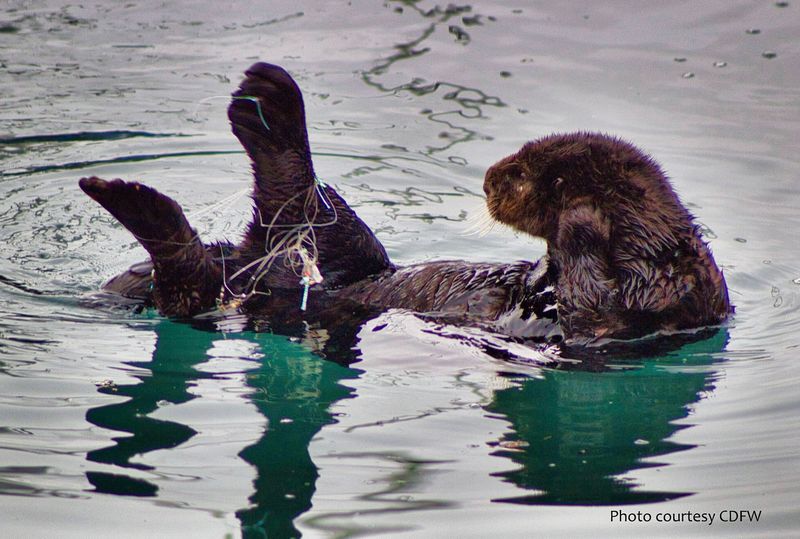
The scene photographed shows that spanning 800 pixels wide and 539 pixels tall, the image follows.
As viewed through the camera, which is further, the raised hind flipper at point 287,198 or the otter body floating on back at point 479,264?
the raised hind flipper at point 287,198

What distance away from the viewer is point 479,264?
4.43 m

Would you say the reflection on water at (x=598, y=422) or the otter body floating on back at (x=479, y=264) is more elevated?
the otter body floating on back at (x=479, y=264)

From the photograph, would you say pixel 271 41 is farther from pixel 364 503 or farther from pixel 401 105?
pixel 364 503

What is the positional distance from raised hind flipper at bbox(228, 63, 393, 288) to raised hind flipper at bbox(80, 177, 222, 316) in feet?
0.93

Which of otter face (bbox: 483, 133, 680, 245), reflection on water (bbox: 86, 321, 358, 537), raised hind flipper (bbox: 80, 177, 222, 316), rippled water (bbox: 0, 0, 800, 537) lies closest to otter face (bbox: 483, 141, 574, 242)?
otter face (bbox: 483, 133, 680, 245)

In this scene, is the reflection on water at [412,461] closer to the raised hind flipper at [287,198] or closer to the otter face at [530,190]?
the raised hind flipper at [287,198]

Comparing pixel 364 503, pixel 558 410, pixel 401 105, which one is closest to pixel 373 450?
pixel 364 503

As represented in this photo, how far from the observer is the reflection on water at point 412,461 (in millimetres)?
3018

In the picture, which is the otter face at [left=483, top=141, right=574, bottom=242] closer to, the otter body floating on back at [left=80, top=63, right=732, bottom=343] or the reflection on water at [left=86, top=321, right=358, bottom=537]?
the otter body floating on back at [left=80, top=63, right=732, bottom=343]

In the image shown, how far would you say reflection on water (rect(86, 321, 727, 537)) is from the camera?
3.02 metres

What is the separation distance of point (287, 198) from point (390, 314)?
658 mm

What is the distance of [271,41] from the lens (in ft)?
26.6

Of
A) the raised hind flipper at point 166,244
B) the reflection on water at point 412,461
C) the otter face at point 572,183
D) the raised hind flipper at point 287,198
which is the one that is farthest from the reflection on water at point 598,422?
the raised hind flipper at point 166,244

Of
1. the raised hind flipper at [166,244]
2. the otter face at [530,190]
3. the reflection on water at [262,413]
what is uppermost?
the otter face at [530,190]
